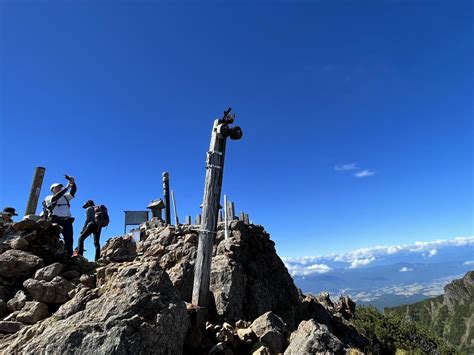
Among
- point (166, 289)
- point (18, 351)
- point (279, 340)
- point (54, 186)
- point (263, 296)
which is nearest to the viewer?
point (18, 351)

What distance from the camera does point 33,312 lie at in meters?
8.10

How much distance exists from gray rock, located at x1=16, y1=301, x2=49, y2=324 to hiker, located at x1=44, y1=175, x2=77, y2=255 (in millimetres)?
3511

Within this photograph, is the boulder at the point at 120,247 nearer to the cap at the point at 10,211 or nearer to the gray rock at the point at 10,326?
the cap at the point at 10,211

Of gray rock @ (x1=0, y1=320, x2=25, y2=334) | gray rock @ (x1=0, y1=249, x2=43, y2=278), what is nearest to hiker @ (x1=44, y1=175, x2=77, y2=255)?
gray rock @ (x1=0, y1=249, x2=43, y2=278)

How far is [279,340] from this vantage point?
26.9ft

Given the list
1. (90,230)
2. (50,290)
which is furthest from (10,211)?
(50,290)

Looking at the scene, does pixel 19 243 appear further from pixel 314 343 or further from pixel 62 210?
pixel 314 343

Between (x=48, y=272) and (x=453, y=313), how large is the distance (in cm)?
14620

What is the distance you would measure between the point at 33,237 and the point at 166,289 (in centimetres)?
630

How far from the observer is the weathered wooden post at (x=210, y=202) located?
952 cm

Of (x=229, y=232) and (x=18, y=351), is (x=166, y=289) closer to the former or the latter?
(x=18, y=351)

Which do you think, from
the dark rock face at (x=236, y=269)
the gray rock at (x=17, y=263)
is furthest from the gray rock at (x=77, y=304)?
the dark rock face at (x=236, y=269)

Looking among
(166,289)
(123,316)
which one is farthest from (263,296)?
(123,316)

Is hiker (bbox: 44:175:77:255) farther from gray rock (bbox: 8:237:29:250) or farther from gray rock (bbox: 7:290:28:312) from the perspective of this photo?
gray rock (bbox: 7:290:28:312)
